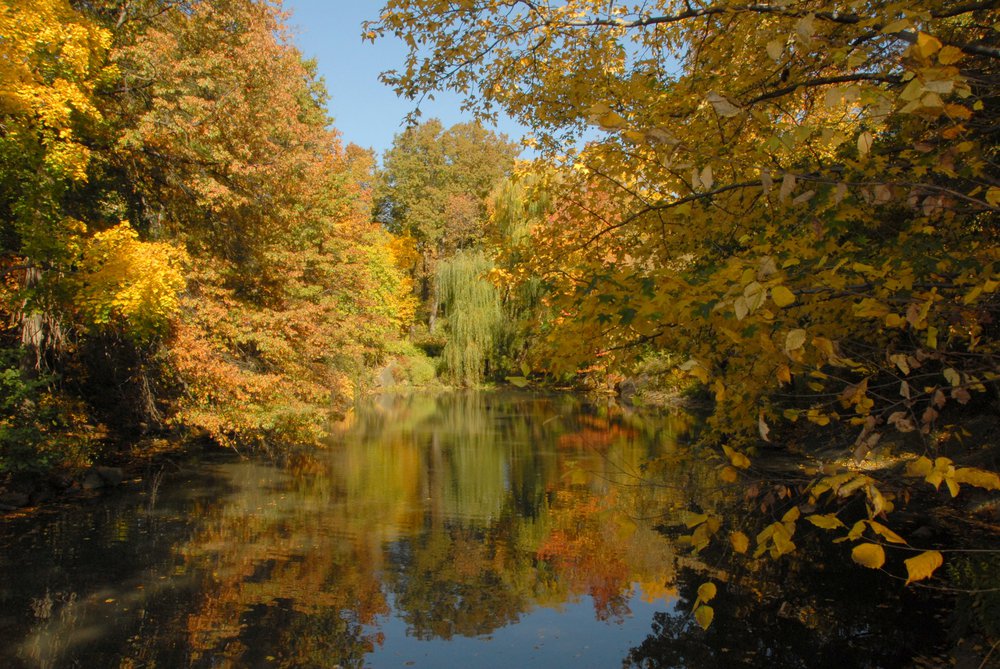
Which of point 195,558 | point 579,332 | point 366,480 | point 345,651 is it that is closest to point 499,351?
point 366,480

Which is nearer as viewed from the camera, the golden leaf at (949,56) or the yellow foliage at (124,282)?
the golden leaf at (949,56)

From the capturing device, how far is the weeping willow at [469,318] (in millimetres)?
29391

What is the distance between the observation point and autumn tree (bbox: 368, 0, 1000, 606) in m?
1.89

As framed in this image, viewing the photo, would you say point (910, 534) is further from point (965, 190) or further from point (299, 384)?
point (299, 384)

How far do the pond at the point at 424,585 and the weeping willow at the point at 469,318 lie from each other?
18273 millimetres

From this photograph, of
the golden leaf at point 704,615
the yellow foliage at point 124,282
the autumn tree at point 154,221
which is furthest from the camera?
the yellow foliage at point 124,282

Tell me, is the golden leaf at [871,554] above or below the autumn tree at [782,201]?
below

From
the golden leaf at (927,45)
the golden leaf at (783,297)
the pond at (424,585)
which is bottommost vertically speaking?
the pond at (424,585)

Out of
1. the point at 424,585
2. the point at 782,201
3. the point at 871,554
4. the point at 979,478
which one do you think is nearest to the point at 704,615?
the point at 871,554

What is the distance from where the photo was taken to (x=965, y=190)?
4.33 meters

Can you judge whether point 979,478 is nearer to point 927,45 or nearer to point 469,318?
point 927,45

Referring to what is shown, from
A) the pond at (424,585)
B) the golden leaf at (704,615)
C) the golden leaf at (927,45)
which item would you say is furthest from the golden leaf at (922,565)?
the golden leaf at (927,45)

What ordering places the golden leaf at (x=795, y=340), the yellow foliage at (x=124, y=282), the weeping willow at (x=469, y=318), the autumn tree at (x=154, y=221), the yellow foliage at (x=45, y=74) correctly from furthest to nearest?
1. the weeping willow at (x=469, y=318)
2. the yellow foliage at (x=124, y=282)
3. the autumn tree at (x=154, y=221)
4. the yellow foliage at (x=45, y=74)
5. the golden leaf at (x=795, y=340)

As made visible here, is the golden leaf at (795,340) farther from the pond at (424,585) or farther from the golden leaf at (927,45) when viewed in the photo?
the pond at (424,585)
